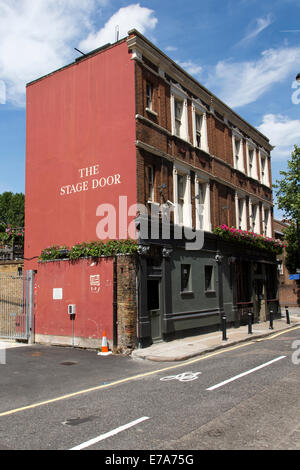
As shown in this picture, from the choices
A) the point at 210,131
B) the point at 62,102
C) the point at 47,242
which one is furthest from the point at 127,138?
the point at 210,131

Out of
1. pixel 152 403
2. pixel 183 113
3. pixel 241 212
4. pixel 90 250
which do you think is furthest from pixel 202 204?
pixel 152 403

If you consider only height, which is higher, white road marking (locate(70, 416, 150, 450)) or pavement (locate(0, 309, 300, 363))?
white road marking (locate(70, 416, 150, 450))

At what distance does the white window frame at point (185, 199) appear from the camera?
16819 mm

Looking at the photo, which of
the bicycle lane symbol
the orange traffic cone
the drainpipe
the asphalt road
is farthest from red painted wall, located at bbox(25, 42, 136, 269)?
the bicycle lane symbol

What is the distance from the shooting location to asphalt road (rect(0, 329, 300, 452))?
5230 mm

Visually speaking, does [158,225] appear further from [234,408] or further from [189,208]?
[234,408]

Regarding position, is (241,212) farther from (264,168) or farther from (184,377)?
(184,377)

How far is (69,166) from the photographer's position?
1658cm

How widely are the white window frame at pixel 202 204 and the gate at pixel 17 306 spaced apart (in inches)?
310

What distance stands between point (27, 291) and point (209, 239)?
8471 mm

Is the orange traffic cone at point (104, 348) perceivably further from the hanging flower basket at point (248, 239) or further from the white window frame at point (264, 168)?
the white window frame at point (264, 168)

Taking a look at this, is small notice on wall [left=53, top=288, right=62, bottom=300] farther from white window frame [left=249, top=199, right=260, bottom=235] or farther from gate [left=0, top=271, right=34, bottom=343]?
white window frame [left=249, top=199, right=260, bottom=235]

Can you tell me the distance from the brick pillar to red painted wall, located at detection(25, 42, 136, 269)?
1.49 metres

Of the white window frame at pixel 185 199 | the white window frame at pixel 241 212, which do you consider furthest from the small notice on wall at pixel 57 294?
the white window frame at pixel 241 212
